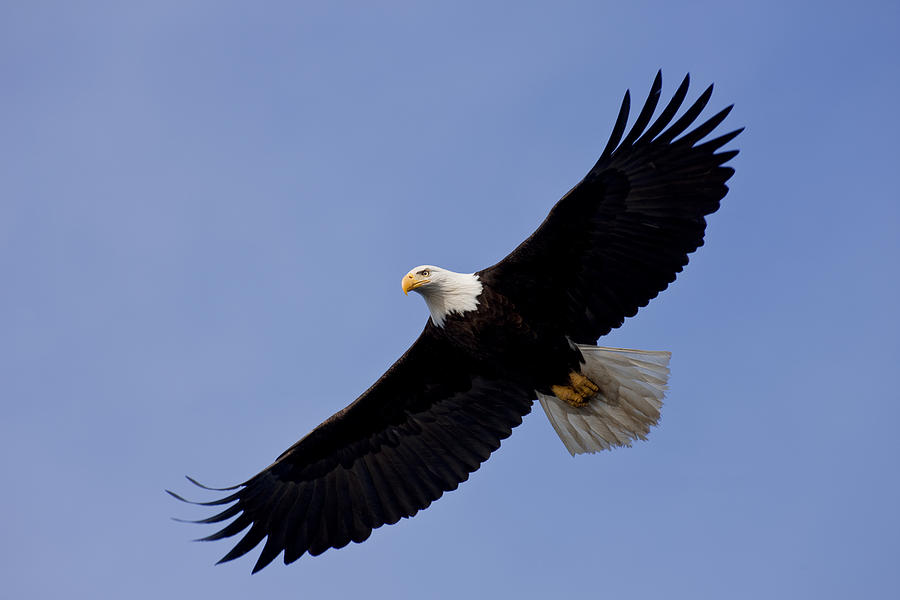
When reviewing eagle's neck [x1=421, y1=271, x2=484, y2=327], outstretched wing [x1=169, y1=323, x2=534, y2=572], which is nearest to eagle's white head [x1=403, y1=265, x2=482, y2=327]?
eagle's neck [x1=421, y1=271, x2=484, y2=327]

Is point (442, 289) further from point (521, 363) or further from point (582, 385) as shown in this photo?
point (582, 385)

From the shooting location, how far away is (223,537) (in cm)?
980

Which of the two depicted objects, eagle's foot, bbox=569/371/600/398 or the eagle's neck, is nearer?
the eagle's neck

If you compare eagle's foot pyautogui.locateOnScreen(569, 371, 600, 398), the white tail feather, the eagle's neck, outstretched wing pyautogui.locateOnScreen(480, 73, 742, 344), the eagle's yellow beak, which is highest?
the eagle's yellow beak

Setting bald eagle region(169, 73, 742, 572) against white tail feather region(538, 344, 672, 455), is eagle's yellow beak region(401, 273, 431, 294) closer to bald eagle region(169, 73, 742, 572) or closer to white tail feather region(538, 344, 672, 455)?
bald eagle region(169, 73, 742, 572)

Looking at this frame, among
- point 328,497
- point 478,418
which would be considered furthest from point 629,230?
point 328,497

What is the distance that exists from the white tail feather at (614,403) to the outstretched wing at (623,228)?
378 millimetres

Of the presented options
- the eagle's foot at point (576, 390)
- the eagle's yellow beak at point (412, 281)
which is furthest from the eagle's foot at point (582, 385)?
the eagle's yellow beak at point (412, 281)

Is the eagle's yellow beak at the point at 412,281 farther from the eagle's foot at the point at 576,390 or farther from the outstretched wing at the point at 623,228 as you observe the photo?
the eagle's foot at the point at 576,390

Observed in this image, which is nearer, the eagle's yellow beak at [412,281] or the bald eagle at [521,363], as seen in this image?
the bald eagle at [521,363]

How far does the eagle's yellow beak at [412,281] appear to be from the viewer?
9.71 metres

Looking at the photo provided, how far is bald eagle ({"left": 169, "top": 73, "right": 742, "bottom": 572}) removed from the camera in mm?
9016

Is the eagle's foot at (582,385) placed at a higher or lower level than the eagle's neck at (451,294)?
lower

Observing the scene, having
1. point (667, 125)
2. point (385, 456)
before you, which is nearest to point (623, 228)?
point (667, 125)
